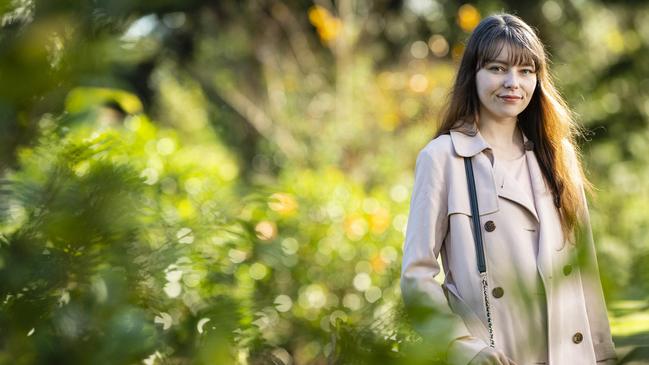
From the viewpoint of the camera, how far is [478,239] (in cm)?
211

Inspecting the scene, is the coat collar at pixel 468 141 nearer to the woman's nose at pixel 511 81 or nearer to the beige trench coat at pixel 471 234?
the beige trench coat at pixel 471 234

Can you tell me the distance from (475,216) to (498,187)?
105 mm

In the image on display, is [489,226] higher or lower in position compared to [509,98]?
lower

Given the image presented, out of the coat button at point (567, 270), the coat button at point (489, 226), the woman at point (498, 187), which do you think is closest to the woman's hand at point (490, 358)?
the woman at point (498, 187)

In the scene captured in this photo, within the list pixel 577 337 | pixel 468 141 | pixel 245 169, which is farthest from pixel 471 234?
pixel 245 169

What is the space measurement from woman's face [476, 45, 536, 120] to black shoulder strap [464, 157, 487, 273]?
16 centimetres

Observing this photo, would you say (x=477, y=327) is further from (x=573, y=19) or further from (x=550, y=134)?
(x=573, y=19)

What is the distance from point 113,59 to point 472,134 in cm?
168

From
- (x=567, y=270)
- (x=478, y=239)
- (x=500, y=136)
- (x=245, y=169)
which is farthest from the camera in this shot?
(x=245, y=169)

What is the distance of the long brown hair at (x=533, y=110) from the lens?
2.20m

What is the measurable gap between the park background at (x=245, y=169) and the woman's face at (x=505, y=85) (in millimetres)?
479

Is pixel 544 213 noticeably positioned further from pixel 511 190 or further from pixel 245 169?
pixel 245 169

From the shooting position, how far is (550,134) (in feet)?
7.58

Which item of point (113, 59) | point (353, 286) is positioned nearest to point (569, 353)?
point (113, 59)
